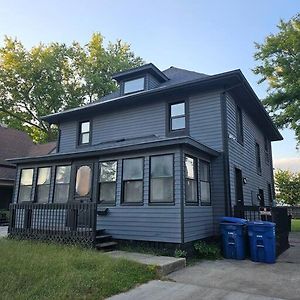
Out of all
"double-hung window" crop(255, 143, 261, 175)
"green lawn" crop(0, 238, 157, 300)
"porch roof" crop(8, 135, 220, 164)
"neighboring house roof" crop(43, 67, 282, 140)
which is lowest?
"green lawn" crop(0, 238, 157, 300)

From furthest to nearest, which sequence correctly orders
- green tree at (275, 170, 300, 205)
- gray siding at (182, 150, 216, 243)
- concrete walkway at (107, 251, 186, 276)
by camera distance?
green tree at (275, 170, 300, 205)
gray siding at (182, 150, 216, 243)
concrete walkway at (107, 251, 186, 276)

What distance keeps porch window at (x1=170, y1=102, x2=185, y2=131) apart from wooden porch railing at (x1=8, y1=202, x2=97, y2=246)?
4.25m

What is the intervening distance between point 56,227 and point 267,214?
20.8ft

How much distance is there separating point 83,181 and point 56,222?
66.5 inches

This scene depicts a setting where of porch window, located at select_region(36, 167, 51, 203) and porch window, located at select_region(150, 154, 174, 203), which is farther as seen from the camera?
porch window, located at select_region(36, 167, 51, 203)

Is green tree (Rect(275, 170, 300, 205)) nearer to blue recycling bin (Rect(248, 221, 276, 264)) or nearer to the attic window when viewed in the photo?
the attic window

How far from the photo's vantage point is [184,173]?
7.99m

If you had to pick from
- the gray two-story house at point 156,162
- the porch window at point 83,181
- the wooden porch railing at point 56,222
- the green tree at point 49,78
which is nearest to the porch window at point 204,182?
the gray two-story house at point 156,162

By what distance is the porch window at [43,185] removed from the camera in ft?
35.2

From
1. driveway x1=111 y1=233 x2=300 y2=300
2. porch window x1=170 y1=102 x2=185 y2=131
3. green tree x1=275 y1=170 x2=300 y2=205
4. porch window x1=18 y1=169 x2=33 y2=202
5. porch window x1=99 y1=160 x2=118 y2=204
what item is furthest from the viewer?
green tree x1=275 y1=170 x2=300 y2=205

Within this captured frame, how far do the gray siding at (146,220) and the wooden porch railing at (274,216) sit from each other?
8.54 feet

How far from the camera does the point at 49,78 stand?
2867 centimetres

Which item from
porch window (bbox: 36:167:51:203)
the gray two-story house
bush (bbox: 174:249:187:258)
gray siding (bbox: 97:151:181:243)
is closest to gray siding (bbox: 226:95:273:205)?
the gray two-story house

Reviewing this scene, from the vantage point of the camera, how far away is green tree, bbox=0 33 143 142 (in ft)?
91.6
